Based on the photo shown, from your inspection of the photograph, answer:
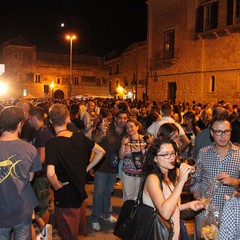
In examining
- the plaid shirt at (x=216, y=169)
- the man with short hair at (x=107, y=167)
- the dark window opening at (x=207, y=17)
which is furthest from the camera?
the dark window opening at (x=207, y=17)

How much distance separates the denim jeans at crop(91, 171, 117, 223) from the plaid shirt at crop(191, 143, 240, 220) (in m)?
2.32

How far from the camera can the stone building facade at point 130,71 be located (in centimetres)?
4300

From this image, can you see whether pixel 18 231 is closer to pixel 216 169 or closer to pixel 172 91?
pixel 216 169

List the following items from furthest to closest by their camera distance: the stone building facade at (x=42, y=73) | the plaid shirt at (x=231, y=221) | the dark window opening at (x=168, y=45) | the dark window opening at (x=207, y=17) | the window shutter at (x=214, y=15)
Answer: the stone building facade at (x=42, y=73) → the dark window opening at (x=168, y=45) → the dark window opening at (x=207, y=17) → the window shutter at (x=214, y=15) → the plaid shirt at (x=231, y=221)

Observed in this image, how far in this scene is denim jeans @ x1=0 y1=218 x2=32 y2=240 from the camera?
3.61 m

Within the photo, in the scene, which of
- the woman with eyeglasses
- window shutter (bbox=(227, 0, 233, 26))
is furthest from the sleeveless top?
window shutter (bbox=(227, 0, 233, 26))

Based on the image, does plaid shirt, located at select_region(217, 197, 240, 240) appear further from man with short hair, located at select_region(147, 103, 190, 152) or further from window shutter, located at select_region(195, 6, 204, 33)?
window shutter, located at select_region(195, 6, 204, 33)

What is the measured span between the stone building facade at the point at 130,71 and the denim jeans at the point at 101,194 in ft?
108

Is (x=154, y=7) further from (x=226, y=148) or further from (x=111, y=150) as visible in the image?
(x=226, y=148)

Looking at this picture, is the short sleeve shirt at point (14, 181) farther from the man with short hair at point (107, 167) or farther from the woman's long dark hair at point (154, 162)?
the man with short hair at point (107, 167)

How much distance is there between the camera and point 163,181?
10.3 feet

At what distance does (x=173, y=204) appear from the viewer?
2867mm

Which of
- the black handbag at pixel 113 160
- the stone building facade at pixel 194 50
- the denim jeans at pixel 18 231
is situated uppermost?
the stone building facade at pixel 194 50

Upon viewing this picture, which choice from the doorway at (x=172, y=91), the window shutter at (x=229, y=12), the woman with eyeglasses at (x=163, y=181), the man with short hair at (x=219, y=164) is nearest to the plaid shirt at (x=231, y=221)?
the woman with eyeglasses at (x=163, y=181)
